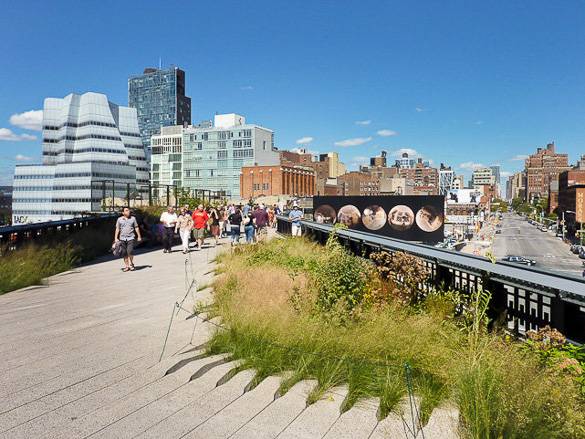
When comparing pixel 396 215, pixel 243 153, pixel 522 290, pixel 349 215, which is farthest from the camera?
pixel 243 153

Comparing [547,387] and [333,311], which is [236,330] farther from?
[547,387]

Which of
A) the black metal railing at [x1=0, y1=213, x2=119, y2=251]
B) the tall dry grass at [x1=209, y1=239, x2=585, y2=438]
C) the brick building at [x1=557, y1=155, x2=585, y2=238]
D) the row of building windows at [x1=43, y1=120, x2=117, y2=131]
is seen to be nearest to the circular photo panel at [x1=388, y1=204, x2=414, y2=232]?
the black metal railing at [x1=0, y1=213, x2=119, y2=251]

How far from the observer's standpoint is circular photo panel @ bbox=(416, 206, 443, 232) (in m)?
32.2

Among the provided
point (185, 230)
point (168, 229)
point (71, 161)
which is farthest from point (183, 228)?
point (71, 161)

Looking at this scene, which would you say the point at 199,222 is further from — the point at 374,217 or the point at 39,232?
the point at 374,217

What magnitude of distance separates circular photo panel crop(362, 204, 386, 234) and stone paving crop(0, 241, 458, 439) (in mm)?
→ 25724

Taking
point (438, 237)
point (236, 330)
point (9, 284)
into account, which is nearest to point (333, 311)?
point (236, 330)

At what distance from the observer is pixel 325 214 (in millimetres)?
33438

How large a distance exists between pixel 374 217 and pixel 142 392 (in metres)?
28.8

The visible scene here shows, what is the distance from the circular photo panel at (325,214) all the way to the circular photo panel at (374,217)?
90.7 inches

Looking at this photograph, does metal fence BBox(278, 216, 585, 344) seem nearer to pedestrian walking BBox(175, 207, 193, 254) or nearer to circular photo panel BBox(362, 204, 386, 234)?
pedestrian walking BBox(175, 207, 193, 254)

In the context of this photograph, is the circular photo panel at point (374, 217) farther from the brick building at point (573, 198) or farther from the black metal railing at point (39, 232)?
the brick building at point (573, 198)

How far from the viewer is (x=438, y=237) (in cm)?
3272

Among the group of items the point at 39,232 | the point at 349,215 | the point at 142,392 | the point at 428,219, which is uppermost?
the point at 39,232
